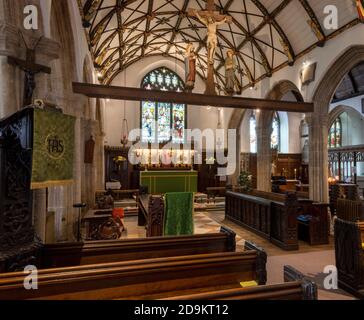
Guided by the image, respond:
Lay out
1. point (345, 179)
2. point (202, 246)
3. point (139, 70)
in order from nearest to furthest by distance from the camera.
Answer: point (202, 246) → point (345, 179) → point (139, 70)

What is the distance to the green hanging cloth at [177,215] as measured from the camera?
4.77 m

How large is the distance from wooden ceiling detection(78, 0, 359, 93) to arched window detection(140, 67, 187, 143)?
188 centimetres

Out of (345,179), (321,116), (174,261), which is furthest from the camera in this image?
(345,179)

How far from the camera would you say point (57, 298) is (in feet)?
5.77

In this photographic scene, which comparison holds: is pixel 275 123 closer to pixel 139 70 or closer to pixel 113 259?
pixel 139 70

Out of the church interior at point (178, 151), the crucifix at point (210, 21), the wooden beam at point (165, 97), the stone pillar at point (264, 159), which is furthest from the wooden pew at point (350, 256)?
the stone pillar at point (264, 159)

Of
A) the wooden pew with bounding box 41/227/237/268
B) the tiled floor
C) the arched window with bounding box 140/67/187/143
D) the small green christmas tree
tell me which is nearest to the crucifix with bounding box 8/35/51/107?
the wooden pew with bounding box 41/227/237/268

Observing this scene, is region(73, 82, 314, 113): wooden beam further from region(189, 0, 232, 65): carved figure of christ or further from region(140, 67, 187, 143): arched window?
region(140, 67, 187, 143): arched window

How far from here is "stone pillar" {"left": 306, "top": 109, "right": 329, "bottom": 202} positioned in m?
6.90

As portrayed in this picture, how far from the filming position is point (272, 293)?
158 centimetres

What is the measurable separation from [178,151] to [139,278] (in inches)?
417

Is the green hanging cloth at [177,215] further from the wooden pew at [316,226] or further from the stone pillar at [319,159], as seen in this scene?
the stone pillar at [319,159]

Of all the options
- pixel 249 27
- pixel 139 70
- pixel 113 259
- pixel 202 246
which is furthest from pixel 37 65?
pixel 139 70
